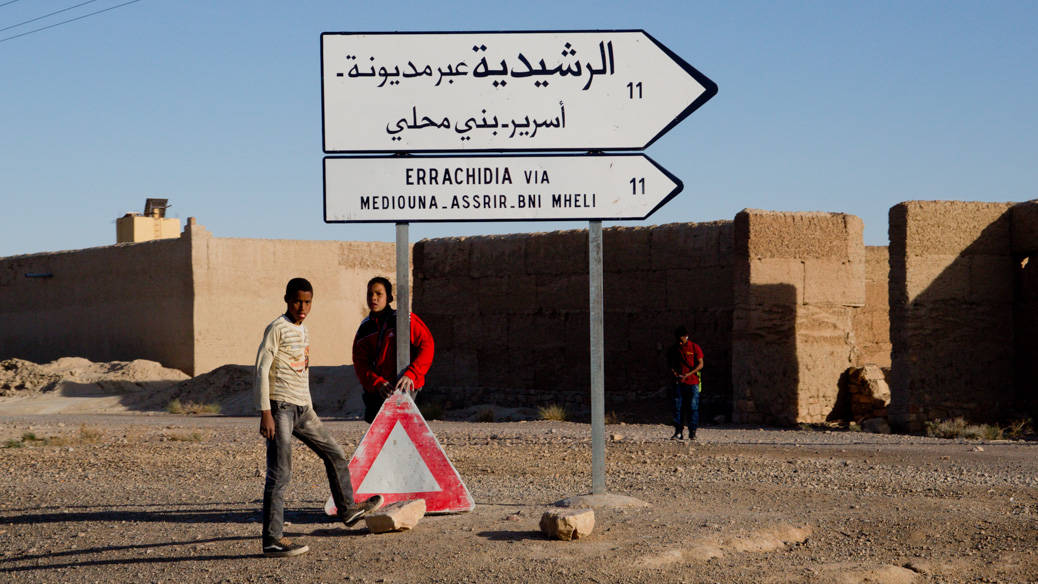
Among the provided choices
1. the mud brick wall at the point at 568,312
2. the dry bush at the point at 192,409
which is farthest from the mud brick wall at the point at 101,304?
the mud brick wall at the point at 568,312

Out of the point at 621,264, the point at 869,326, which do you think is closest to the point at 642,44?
the point at 621,264

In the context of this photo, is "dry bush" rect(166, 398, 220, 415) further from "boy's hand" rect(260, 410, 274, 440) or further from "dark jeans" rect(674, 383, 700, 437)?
"boy's hand" rect(260, 410, 274, 440)

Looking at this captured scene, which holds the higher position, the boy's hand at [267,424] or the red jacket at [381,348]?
the red jacket at [381,348]

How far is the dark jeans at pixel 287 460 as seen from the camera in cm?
637

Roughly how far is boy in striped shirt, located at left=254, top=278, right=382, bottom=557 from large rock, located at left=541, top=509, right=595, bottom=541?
1.24m

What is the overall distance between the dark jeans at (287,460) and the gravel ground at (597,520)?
24cm

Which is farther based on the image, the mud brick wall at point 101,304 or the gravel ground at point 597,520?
the mud brick wall at point 101,304

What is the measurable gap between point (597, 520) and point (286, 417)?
7.01 feet

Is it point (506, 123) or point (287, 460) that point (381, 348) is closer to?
point (287, 460)

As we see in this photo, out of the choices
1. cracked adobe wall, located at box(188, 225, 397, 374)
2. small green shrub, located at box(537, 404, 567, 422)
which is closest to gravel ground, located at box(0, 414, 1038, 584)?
small green shrub, located at box(537, 404, 567, 422)

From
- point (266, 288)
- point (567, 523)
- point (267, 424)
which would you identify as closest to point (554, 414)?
point (567, 523)

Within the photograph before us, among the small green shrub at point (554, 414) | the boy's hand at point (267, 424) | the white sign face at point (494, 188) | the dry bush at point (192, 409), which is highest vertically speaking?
the white sign face at point (494, 188)

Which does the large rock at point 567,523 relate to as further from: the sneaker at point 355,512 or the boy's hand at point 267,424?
the boy's hand at point 267,424

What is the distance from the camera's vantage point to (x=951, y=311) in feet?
50.6
